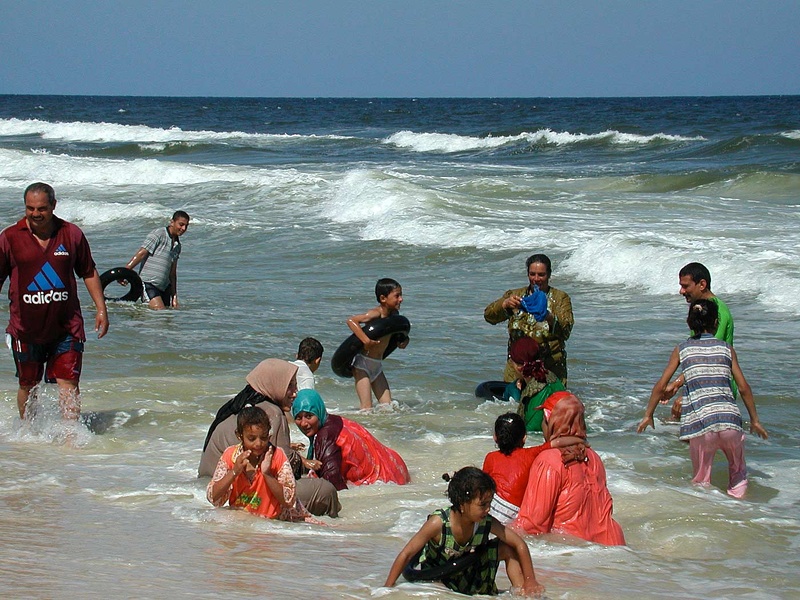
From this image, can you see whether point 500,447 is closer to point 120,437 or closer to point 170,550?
point 170,550

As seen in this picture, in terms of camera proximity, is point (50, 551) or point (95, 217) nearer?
point (50, 551)

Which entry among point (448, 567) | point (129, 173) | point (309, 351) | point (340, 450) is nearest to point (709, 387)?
point (340, 450)

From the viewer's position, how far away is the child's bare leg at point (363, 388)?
27.3ft

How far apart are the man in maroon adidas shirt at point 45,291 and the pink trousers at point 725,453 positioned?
365cm

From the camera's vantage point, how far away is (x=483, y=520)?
429cm

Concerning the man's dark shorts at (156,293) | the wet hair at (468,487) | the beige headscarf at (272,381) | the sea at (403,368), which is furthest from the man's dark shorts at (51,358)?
the man's dark shorts at (156,293)

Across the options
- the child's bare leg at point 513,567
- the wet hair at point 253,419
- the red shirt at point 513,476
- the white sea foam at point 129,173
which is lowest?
the child's bare leg at point 513,567

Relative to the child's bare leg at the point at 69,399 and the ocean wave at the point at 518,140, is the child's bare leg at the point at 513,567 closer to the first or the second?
the child's bare leg at the point at 69,399

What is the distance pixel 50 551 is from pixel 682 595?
2.75 metres

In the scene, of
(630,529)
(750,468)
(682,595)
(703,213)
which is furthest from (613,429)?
(703,213)

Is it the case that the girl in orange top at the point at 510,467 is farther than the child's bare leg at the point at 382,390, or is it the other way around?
the child's bare leg at the point at 382,390

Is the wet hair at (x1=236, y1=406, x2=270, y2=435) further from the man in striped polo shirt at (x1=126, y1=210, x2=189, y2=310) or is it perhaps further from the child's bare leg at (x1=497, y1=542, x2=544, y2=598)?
the man in striped polo shirt at (x1=126, y1=210, x2=189, y2=310)

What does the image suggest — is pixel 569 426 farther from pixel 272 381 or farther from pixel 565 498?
pixel 272 381

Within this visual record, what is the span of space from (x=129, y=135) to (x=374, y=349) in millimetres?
55116
